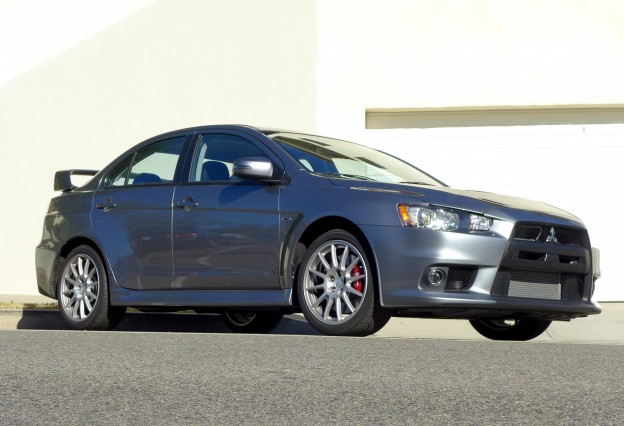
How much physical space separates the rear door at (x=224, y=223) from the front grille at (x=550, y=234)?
169 cm

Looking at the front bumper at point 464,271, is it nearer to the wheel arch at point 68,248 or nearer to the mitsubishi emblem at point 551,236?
the mitsubishi emblem at point 551,236

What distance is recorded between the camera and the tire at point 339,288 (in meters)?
7.86

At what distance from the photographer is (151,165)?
383 inches

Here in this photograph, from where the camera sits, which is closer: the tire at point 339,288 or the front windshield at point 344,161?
the tire at point 339,288

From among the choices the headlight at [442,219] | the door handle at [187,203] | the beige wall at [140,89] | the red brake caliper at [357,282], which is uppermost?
the beige wall at [140,89]

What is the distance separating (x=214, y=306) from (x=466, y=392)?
371 cm

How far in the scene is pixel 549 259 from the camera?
8.00 metres

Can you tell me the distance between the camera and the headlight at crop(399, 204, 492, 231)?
25.6 ft

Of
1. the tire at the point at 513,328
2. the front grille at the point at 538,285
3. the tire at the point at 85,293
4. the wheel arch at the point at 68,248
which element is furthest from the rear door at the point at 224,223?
the tire at the point at 513,328

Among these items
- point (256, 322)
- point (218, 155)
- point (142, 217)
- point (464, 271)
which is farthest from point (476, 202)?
point (256, 322)

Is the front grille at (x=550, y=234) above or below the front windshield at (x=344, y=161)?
below

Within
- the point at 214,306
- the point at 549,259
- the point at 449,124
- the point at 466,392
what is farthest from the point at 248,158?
the point at 449,124

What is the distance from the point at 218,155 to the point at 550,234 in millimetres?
2658

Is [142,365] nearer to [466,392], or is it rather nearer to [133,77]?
[466,392]
